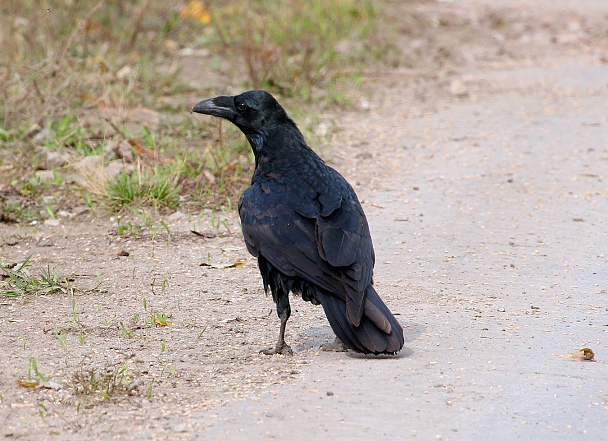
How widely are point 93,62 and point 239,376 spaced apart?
596cm

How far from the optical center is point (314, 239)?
4.41 meters

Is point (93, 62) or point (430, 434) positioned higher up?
point (93, 62)

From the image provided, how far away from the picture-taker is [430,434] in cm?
359

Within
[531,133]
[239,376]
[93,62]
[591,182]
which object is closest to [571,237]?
[591,182]

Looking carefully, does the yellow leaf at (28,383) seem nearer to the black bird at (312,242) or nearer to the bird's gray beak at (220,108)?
the black bird at (312,242)

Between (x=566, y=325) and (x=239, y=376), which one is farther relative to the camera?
(x=566, y=325)

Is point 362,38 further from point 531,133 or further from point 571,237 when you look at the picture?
point 571,237

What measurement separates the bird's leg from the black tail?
316 mm

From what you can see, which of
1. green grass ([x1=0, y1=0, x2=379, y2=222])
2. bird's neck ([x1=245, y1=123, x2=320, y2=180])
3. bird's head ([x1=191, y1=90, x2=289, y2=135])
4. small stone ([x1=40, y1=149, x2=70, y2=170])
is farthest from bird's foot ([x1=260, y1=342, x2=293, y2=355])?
small stone ([x1=40, y1=149, x2=70, y2=170])

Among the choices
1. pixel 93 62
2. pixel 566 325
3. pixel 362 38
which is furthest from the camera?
pixel 362 38

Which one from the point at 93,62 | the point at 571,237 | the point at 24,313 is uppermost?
the point at 93,62

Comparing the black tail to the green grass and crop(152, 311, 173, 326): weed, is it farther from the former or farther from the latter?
the green grass

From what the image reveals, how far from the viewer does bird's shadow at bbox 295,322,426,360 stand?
4.44 metres

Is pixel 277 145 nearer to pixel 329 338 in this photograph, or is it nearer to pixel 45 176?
pixel 329 338
